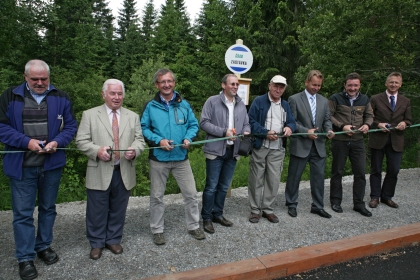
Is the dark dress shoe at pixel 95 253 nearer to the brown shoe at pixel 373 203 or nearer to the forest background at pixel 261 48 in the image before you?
the forest background at pixel 261 48

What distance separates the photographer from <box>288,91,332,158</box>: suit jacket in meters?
4.86

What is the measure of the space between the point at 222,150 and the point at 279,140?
1.00 meters

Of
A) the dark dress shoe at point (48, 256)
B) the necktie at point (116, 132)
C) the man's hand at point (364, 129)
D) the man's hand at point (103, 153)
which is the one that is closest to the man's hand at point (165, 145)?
the necktie at point (116, 132)

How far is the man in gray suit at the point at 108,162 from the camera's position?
3.54m

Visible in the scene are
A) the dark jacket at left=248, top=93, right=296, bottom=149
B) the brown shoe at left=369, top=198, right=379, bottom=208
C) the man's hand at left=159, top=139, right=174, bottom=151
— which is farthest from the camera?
the brown shoe at left=369, top=198, right=379, bottom=208

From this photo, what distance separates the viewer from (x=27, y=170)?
322 cm

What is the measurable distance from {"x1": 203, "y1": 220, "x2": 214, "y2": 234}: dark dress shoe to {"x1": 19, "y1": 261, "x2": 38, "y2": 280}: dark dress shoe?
2052mm

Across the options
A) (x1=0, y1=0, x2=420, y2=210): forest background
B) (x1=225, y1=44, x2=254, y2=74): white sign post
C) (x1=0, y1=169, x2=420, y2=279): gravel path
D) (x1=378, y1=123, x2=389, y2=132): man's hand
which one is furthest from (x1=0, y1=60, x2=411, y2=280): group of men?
(x1=0, y1=0, x2=420, y2=210): forest background

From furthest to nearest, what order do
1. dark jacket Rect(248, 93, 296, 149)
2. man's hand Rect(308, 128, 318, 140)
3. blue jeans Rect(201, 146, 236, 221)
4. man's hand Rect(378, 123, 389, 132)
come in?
man's hand Rect(378, 123, 389, 132) < man's hand Rect(308, 128, 318, 140) < dark jacket Rect(248, 93, 296, 149) < blue jeans Rect(201, 146, 236, 221)

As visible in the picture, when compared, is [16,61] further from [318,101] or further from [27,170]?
[318,101]

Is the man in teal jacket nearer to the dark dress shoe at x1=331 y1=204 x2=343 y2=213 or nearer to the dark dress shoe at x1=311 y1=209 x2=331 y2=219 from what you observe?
the dark dress shoe at x1=311 y1=209 x2=331 y2=219

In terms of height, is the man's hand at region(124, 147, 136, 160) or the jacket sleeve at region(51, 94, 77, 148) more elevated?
the jacket sleeve at region(51, 94, 77, 148)

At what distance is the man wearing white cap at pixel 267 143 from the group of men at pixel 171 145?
15 millimetres

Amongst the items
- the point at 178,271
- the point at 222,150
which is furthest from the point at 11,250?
the point at 222,150
